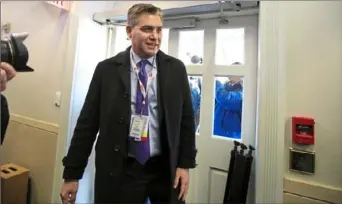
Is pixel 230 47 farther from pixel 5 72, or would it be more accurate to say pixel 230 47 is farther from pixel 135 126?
pixel 5 72

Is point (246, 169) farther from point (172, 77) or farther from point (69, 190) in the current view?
point (69, 190)

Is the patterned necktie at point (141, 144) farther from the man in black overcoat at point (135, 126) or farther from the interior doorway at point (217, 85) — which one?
the interior doorway at point (217, 85)

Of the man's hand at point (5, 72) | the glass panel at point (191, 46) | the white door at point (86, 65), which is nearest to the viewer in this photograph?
the man's hand at point (5, 72)

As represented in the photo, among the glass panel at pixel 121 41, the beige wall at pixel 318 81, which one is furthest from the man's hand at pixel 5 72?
the beige wall at pixel 318 81

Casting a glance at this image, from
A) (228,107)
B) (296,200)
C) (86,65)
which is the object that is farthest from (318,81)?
(86,65)

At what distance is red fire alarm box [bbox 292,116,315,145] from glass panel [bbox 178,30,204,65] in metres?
0.54

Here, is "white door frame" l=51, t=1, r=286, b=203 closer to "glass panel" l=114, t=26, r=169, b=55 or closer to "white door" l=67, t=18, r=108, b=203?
"glass panel" l=114, t=26, r=169, b=55

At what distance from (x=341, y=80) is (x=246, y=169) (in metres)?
0.54

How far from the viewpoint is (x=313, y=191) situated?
0.89 meters

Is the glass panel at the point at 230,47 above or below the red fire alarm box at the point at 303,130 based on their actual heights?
above

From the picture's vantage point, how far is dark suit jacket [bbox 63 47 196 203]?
0.60 metres

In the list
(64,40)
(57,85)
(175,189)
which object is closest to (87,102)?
(57,85)

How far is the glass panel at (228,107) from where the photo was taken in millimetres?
1019

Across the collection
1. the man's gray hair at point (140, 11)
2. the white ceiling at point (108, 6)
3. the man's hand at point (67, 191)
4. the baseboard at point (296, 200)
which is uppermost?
the white ceiling at point (108, 6)
